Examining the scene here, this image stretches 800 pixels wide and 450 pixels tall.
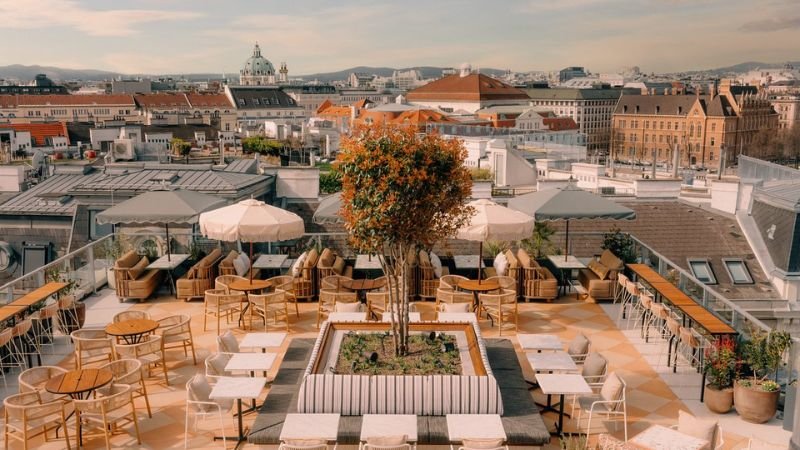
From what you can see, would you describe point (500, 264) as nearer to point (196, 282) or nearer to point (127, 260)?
point (196, 282)

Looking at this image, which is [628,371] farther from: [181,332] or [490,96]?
[490,96]

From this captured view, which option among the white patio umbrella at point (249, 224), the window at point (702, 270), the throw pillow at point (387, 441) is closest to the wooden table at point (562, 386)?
the throw pillow at point (387, 441)

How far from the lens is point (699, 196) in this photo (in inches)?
1280

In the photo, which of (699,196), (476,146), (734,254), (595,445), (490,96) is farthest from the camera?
(490,96)

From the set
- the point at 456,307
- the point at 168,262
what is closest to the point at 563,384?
the point at 456,307

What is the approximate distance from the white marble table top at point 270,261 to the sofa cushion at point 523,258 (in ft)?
15.4

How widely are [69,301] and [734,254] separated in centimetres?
1937

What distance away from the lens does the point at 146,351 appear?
9227mm

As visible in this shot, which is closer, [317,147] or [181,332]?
[181,332]

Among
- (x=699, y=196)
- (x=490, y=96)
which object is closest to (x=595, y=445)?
(x=699, y=196)

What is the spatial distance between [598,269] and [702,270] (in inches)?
363

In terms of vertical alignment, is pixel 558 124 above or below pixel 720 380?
above

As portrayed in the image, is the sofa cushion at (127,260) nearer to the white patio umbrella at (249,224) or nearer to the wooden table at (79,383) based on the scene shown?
the white patio umbrella at (249,224)

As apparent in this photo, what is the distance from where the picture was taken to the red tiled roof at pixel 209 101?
156625 millimetres
